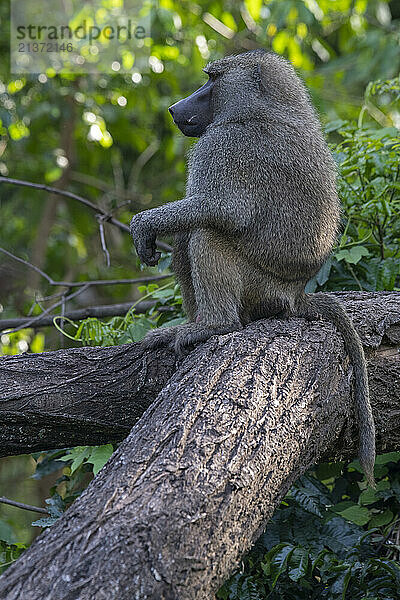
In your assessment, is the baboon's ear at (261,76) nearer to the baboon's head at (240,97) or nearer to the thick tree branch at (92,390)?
the baboon's head at (240,97)

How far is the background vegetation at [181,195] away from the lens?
3238 mm

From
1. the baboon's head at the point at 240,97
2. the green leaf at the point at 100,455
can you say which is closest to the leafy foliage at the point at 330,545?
the green leaf at the point at 100,455

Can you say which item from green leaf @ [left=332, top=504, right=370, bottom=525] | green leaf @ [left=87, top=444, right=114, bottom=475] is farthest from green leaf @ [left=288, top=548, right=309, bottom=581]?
green leaf @ [left=87, top=444, right=114, bottom=475]

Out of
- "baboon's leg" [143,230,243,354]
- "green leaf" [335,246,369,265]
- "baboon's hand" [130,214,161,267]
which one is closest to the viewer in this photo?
"baboon's leg" [143,230,243,354]

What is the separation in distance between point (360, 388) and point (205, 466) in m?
1.02

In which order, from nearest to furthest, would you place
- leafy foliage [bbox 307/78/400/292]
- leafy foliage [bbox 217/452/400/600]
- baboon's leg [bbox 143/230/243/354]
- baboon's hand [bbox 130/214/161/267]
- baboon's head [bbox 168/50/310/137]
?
leafy foliage [bbox 217/452/400/600], baboon's leg [bbox 143/230/243/354], baboon's hand [bbox 130/214/161/267], baboon's head [bbox 168/50/310/137], leafy foliage [bbox 307/78/400/292]

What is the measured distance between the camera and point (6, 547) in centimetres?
372

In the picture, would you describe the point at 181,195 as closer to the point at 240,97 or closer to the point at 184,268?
the point at 240,97

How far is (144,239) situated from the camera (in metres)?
3.24

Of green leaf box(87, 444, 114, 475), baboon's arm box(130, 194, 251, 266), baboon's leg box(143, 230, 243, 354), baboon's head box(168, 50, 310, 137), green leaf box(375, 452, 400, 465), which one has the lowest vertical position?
green leaf box(375, 452, 400, 465)

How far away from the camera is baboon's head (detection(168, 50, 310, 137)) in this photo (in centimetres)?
336

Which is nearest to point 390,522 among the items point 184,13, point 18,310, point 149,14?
point 18,310

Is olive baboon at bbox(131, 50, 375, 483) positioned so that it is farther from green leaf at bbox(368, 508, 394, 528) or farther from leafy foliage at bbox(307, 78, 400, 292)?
green leaf at bbox(368, 508, 394, 528)

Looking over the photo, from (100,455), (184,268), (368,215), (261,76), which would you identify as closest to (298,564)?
(100,455)
